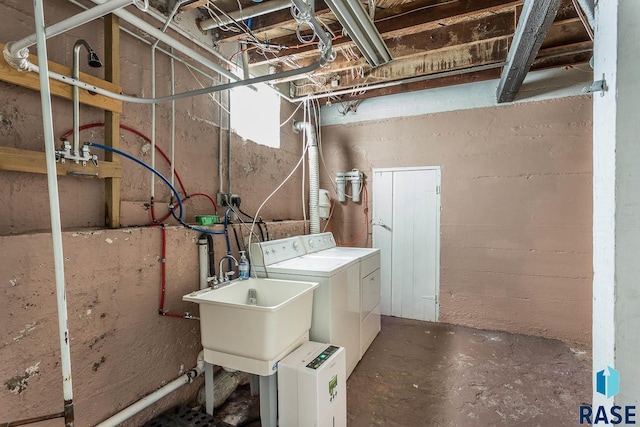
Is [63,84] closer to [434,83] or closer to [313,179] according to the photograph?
[313,179]

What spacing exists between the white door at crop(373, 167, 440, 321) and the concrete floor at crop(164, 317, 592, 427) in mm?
437

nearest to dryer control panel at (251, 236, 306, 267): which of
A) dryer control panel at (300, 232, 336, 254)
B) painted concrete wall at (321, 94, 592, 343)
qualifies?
dryer control panel at (300, 232, 336, 254)

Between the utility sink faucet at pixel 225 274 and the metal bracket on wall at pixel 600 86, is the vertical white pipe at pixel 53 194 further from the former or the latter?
the metal bracket on wall at pixel 600 86

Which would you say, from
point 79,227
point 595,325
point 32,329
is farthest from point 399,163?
point 32,329

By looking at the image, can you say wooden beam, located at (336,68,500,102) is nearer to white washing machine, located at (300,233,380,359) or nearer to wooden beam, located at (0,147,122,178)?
white washing machine, located at (300,233,380,359)

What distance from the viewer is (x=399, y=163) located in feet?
10.5

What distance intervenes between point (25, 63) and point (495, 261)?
11.2 ft

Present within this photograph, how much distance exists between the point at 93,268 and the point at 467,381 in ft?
7.62

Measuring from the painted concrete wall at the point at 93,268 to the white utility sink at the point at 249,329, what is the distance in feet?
0.90

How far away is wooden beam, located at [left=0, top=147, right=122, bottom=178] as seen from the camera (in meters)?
1.05

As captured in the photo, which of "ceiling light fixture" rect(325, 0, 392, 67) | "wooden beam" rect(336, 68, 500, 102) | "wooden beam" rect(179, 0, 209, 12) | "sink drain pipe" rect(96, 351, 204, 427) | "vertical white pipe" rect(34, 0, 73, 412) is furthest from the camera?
"wooden beam" rect(336, 68, 500, 102)

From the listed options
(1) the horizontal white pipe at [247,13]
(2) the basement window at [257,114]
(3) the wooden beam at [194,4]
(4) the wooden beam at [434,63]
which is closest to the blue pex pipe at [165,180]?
(2) the basement window at [257,114]

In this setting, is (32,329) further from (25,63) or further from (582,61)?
(582,61)

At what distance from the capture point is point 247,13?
1.79m
